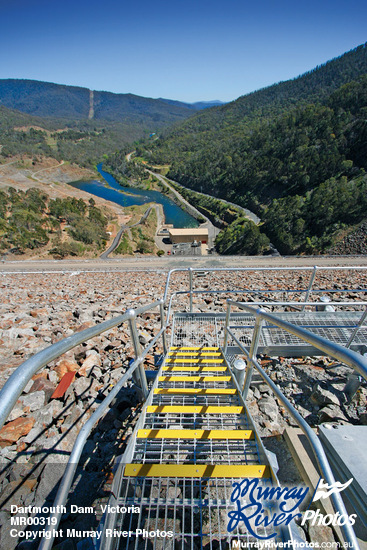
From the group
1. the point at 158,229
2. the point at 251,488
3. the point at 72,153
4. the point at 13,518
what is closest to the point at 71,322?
the point at 13,518

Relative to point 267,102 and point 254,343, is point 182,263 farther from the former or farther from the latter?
point 267,102

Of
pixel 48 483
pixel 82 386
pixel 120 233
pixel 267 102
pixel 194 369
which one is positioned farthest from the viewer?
pixel 267 102

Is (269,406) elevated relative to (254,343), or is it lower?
lower

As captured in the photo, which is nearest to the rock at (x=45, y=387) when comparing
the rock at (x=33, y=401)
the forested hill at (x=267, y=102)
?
the rock at (x=33, y=401)

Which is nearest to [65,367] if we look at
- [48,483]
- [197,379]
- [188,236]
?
[48,483]

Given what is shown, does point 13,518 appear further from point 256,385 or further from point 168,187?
point 168,187
